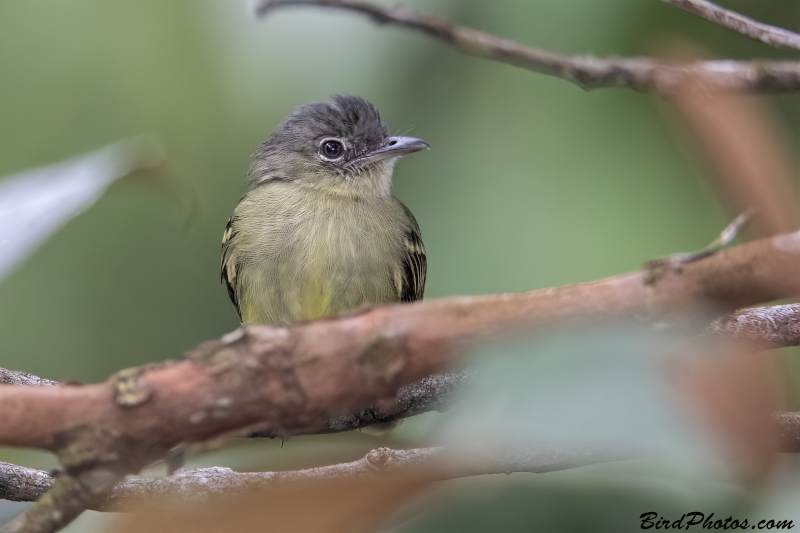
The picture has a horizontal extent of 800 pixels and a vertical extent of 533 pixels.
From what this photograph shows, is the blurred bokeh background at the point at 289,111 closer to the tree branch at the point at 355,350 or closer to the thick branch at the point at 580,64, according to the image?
the thick branch at the point at 580,64

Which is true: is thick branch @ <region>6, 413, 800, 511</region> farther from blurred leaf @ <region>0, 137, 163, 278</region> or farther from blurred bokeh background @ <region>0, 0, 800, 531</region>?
blurred bokeh background @ <region>0, 0, 800, 531</region>

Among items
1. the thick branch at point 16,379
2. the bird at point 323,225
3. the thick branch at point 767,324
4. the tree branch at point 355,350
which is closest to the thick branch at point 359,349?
the tree branch at point 355,350

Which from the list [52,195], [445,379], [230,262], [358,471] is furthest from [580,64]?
[230,262]

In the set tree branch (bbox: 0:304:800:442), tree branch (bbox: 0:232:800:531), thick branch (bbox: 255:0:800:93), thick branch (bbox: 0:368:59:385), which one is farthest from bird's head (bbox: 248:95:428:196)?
tree branch (bbox: 0:232:800:531)

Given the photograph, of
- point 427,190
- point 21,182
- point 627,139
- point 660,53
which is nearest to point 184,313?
point 427,190

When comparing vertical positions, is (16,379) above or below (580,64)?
below

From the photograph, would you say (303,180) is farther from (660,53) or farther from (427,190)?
(660,53)

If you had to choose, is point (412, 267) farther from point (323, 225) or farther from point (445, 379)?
point (445, 379)
